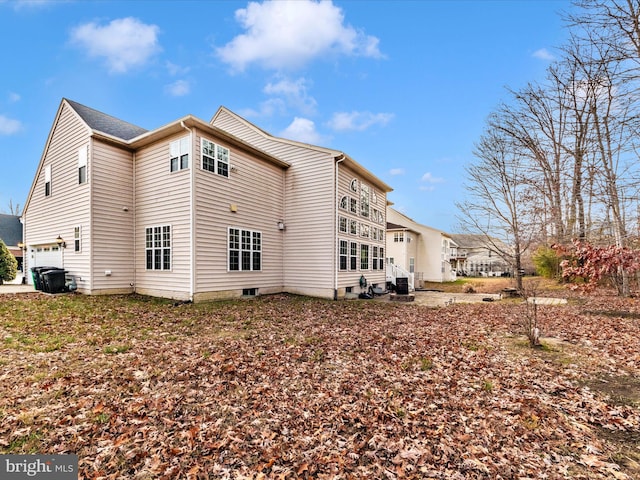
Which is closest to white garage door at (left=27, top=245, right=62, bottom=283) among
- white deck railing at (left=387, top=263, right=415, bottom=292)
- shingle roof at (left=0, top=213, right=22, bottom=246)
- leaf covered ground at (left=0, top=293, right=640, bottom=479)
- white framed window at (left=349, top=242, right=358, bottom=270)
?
leaf covered ground at (left=0, top=293, right=640, bottom=479)

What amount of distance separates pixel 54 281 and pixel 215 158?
8307 millimetres

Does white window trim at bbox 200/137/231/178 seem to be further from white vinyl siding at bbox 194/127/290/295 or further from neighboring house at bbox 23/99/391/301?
white vinyl siding at bbox 194/127/290/295

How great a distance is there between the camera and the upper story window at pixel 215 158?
447 inches

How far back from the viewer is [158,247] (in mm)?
11852

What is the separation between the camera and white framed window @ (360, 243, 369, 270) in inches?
669

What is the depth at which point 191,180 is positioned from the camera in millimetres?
10867

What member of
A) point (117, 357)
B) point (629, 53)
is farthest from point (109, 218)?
point (629, 53)

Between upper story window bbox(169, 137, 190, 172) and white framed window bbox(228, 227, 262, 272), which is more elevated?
upper story window bbox(169, 137, 190, 172)

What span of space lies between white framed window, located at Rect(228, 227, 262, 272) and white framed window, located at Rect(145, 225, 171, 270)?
229cm

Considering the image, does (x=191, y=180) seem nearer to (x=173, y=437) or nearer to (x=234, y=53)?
(x=234, y=53)

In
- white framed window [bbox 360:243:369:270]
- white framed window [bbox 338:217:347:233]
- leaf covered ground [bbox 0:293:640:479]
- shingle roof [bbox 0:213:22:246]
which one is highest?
Answer: shingle roof [bbox 0:213:22:246]

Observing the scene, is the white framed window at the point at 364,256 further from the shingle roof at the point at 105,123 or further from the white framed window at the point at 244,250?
the shingle roof at the point at 105,123

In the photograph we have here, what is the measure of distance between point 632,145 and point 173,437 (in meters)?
11.2

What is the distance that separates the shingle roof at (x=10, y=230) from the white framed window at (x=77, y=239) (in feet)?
76.5
